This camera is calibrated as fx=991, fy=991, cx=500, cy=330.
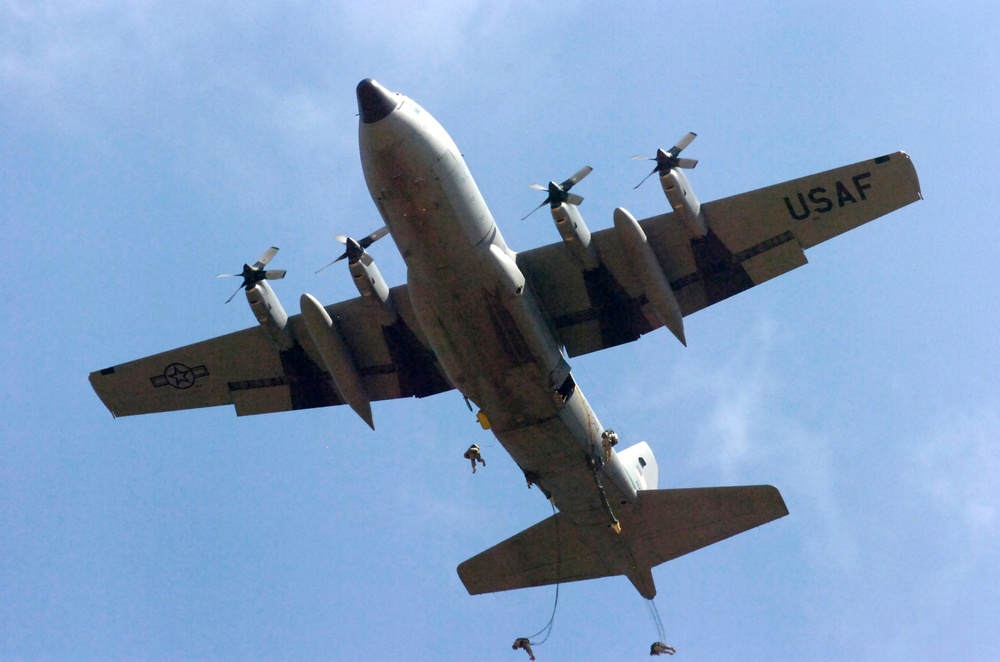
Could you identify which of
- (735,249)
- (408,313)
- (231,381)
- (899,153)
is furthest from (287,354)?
(899,153)

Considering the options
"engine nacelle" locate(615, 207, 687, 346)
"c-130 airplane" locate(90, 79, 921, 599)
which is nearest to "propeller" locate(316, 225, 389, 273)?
"c-130 airplane" locate(90, 79, 921, 599)

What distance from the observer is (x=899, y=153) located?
22.8 metres

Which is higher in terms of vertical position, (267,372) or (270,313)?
(270,313)

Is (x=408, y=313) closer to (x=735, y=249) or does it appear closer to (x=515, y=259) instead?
(x=515, y=259)

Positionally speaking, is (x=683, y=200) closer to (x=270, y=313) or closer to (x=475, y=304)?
(x=475, y=304)

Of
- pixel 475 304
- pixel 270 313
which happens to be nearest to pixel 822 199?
pixel 475 304

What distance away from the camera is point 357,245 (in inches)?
941

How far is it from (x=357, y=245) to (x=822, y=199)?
1118 cm

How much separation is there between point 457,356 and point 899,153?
11.2m

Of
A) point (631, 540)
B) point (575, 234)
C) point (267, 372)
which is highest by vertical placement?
point (575, 234)

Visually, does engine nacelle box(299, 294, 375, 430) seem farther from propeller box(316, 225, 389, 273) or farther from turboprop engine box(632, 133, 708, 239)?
turboprop engine box(632, 133, 708, 239)

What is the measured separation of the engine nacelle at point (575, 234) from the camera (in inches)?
917

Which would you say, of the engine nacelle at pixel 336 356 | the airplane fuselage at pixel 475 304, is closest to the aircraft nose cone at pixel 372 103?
the airplane fuselage at pixel 475 304

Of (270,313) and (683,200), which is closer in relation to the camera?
(683,200)
